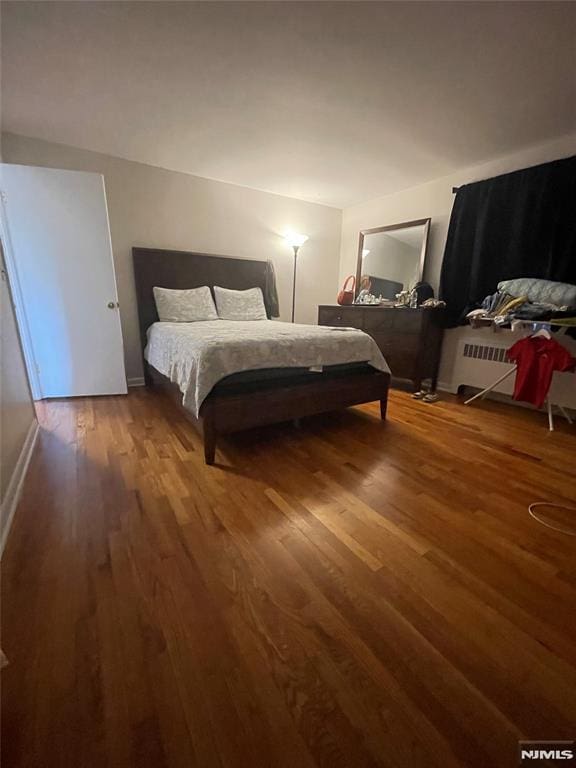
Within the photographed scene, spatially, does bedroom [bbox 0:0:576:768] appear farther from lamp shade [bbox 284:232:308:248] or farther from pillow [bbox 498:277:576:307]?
lamp shade [bbox 284:232:308:248]

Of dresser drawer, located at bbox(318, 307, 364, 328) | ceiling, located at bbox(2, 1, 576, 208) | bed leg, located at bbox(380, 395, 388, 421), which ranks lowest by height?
bed leg, located at bbox(380, 395, 388, 421)

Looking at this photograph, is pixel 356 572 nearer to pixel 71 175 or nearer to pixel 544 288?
pixel 544 288

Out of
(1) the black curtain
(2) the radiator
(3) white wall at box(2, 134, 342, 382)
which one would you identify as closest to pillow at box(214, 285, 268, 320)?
(3) white wall at box(2, 134, 342, 382)

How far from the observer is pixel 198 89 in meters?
1.94

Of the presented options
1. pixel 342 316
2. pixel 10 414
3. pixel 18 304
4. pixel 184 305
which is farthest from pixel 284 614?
pixel 342 316

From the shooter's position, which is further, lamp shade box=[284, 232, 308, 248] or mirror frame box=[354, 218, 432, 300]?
lamp shade box=[284, 232, 308, 248]

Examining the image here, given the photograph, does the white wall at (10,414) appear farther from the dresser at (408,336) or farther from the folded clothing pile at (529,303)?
the folded clothing pile at (529,303)

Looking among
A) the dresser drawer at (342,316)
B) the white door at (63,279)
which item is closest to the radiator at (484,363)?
the dresser drawer at (342,316)

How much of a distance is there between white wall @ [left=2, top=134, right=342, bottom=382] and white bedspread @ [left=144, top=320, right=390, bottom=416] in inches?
50.9

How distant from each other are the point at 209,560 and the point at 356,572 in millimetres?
559

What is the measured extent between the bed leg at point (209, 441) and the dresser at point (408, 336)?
231cm

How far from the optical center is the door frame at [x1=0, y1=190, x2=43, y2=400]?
2.46 meters

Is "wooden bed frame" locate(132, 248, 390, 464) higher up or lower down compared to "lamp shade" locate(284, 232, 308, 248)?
lower down

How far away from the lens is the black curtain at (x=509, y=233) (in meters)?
2.45
